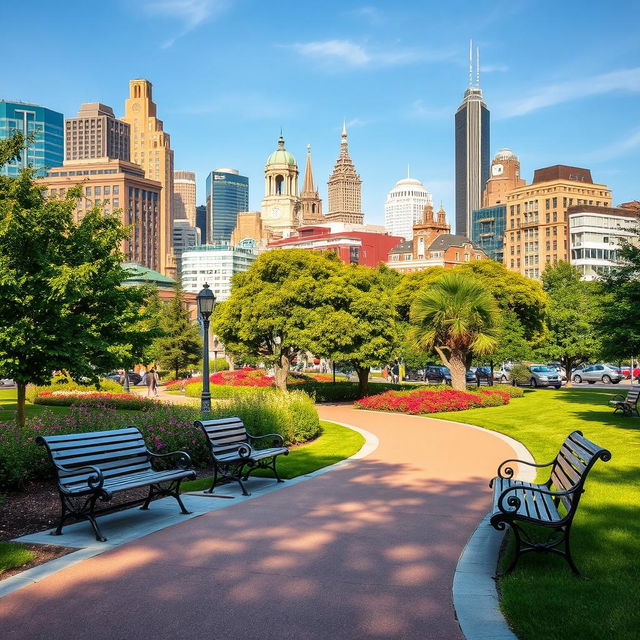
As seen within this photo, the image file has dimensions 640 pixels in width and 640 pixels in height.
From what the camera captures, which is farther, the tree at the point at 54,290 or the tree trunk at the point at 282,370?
the tree trunk at the point at 282,370

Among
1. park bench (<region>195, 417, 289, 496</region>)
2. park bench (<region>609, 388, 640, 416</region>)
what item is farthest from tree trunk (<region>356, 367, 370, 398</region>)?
park bench (<region>195, 417, 289, 496</region>)

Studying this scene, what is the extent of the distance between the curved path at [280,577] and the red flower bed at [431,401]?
48.0ft

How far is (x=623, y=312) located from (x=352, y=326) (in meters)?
14.3

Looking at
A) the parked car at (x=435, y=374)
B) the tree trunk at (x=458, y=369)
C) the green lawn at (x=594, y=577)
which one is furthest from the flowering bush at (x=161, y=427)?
the parked car at (x=435, y=374)

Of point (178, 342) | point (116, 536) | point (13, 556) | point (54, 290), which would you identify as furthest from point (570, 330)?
point (13, 556)

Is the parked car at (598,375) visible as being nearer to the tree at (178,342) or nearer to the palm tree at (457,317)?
the palm tree at (457,317)

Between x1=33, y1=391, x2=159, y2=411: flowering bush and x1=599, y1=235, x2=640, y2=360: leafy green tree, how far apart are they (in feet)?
53.6

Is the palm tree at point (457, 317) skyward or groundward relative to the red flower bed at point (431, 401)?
skyward

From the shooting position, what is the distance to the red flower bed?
24859 millimetres

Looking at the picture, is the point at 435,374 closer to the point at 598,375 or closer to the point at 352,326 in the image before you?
the point at 598,375

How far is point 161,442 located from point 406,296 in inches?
1393

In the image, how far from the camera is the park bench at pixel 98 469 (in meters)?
7.58

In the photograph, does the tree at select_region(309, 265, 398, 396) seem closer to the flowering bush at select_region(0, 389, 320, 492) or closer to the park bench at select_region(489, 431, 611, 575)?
the flowering bush at select_region(0, 389, 320, 492)

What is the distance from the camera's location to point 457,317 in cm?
2731
